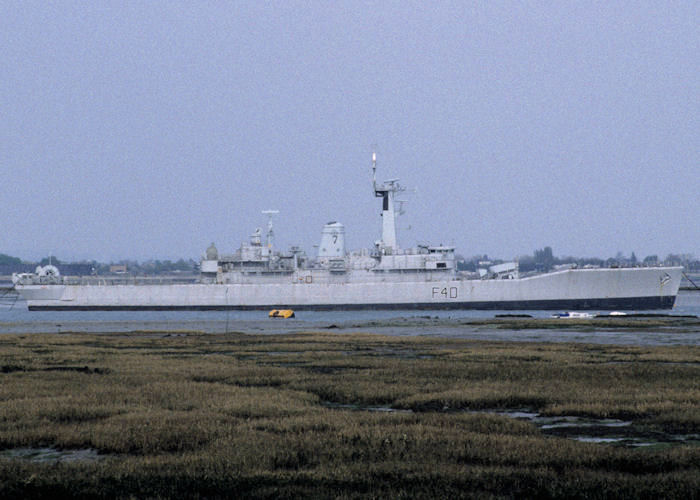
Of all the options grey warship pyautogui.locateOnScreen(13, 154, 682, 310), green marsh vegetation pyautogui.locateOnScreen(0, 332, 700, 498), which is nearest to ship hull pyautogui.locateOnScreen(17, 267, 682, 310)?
grey warship pyautogui.locateOnScreen(13, 154, 682, 310)

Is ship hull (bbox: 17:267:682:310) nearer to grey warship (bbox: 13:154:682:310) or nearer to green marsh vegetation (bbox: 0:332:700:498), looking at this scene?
grey warship (bbox: 13:154:682:310)

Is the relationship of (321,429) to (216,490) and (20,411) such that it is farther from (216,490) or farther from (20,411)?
(20,411)

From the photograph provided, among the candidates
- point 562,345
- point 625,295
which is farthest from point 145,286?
point 562,345

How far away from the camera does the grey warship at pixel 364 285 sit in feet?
244

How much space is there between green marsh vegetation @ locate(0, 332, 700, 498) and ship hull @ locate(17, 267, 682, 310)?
52.5 metres

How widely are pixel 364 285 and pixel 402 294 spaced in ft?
12.0

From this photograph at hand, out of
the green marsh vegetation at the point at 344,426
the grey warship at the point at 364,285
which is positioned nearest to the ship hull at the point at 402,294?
the grey warship at the point at 364,285

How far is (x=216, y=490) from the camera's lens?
7906 mm

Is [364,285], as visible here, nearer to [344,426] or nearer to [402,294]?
[402,294]

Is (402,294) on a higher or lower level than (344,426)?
higher

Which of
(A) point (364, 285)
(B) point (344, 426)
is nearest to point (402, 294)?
(A) point (364, 285)

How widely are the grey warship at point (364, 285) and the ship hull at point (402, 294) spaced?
9cm

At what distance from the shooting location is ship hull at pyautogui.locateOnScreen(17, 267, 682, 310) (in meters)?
74.1

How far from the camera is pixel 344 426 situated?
1143cm
